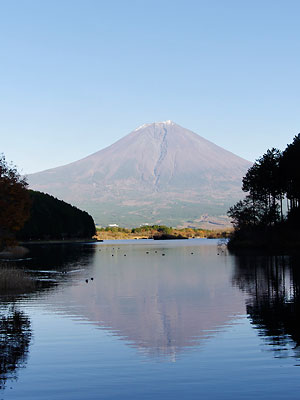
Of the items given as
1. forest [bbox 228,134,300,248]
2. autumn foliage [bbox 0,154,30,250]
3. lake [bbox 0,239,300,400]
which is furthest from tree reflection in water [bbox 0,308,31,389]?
forest [bbox 228,134,300,248]

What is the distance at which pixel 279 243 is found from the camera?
Result: 97.4 meters

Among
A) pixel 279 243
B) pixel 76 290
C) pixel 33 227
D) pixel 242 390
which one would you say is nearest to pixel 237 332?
pixel 242 390

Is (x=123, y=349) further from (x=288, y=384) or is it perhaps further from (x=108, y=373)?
(x=288, y=384)

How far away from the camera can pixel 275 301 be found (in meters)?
35.0

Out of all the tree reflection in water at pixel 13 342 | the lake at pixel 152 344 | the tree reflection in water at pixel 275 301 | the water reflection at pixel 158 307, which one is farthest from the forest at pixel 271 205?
the tree reflection in water at pixel 13 342

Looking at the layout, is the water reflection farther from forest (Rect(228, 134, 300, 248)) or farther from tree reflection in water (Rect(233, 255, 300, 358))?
forest (Rect(228, 134, 300, 248))

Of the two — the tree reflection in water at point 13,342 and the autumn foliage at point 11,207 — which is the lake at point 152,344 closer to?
the tree reflection in water at point 13,342

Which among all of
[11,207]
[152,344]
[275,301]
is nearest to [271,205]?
[11,207]

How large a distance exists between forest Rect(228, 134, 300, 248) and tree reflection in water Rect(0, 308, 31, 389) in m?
68.3

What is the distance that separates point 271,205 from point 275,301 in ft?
268

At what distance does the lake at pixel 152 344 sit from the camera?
16344 millimetres

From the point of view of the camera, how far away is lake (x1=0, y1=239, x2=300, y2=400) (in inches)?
643

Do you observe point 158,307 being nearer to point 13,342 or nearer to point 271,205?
point 13,342

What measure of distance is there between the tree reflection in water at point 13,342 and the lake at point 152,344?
0.12ft
